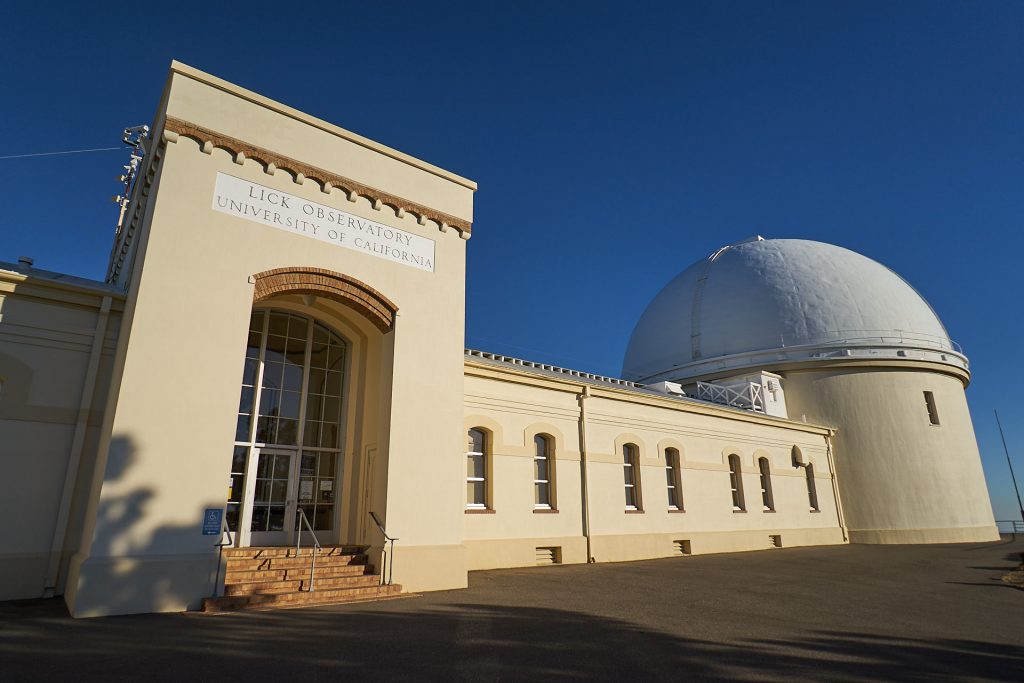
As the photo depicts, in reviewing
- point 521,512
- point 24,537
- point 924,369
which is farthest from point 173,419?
point 924,369

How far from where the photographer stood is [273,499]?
10.3 m

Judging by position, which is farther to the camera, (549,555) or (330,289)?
(549,555)

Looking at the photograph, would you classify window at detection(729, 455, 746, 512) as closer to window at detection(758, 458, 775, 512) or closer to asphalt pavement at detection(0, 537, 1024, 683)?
window at detection(758, 458, 775, 512)

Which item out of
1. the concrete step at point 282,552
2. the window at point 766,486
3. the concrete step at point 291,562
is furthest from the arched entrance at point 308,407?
the window at point 766,486

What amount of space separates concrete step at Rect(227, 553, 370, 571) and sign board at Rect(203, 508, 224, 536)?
77 cm

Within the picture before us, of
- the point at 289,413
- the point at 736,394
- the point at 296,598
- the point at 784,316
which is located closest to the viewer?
the point at 296,598

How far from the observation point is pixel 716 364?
2555 centimetres

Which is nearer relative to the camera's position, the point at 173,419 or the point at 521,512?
the point at 173,419

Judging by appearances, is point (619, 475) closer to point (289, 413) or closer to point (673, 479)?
point (673, 479)

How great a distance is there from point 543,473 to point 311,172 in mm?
8554

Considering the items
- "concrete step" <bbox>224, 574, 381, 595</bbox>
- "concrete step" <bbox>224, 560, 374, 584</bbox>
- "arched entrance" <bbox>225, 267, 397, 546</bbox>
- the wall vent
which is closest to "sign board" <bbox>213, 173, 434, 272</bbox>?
"arched entrance" <bbox>225, 267, 397, 546</bbox>

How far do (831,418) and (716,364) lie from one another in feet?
16.4

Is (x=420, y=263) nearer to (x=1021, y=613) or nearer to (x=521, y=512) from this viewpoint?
(x=521, y=512)

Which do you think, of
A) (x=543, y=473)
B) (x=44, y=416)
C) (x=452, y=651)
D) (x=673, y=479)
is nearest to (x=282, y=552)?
(x=44, y=416)
